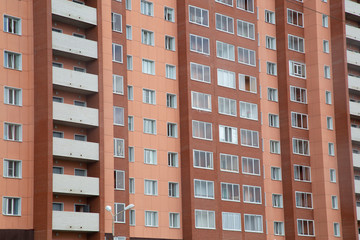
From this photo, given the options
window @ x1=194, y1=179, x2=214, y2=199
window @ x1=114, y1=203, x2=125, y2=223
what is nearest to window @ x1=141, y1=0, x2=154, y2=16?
window @ x1=194, y1=179, x2=214, y2=199

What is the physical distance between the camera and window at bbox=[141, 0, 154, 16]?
7325 cm

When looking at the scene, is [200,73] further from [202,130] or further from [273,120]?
[273,120]

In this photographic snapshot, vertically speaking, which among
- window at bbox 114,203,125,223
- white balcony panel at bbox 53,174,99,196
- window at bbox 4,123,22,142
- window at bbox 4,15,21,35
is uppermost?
window at bbox 4,15,21,35

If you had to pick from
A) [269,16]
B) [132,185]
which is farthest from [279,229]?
[269,16]

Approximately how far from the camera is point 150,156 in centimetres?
7094

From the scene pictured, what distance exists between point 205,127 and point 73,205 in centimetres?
1694

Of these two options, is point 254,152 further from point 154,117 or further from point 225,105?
point 154,117

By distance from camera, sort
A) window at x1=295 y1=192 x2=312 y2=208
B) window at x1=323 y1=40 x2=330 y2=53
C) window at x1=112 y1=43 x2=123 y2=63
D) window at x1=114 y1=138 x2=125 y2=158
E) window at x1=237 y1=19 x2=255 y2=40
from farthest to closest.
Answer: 1. window at x1=323 y1=40 x2=330 y2=53
2. window at x1=295 y1=192 x2=312 y2=208
3. window at x1=237 y1=19 x2=255 y2=40
4. window at x1=112 y1=43 x2=123 y2=63
5. window at x1=114 y1=138 x2=125 y2=158

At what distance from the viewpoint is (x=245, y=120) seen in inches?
3091

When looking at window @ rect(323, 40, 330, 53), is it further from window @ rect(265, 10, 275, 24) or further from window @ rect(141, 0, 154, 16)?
window @ rect(141, 0, 154, 16)

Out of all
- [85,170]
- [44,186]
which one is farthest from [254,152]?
[44,186]

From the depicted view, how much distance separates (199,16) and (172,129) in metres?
12.3

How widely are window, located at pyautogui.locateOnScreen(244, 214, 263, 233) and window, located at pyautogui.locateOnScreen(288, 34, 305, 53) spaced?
21.2m

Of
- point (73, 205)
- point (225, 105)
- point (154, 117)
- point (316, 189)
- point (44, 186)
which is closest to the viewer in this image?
point (44, 186)
